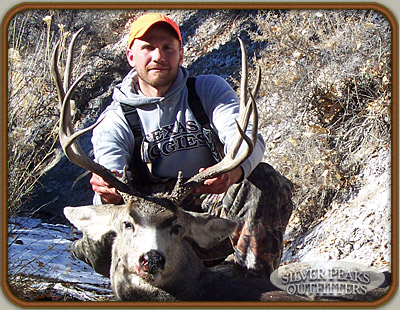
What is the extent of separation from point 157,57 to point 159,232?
1.44m

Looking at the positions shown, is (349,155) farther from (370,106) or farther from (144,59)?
(144,59)

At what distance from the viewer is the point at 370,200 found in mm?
6051

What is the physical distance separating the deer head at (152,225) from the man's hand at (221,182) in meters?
0.07

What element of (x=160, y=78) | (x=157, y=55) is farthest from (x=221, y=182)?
(x=157, y=55)

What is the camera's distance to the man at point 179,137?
4.77m

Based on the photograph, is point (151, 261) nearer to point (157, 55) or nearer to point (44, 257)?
point (157, 55)

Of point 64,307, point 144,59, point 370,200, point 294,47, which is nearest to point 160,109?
point 144,59

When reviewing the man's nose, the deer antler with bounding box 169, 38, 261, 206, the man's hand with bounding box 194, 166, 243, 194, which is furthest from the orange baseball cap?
the man's hand with bounding box 194, 166, 243, 194

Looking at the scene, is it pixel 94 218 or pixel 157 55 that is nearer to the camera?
A: pixel 94 218

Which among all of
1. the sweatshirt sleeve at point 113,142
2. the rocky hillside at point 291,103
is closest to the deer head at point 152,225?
the sweatshirt sleeve at point 113,142

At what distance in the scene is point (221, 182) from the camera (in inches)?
177

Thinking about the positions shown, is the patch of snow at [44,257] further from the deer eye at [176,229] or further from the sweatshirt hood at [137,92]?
the sweatshirt hood at [137,92]

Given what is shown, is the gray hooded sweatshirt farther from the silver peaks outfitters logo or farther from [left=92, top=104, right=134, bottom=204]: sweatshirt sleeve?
the silver peaks outfitters logo

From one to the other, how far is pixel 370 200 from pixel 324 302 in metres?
1.63
